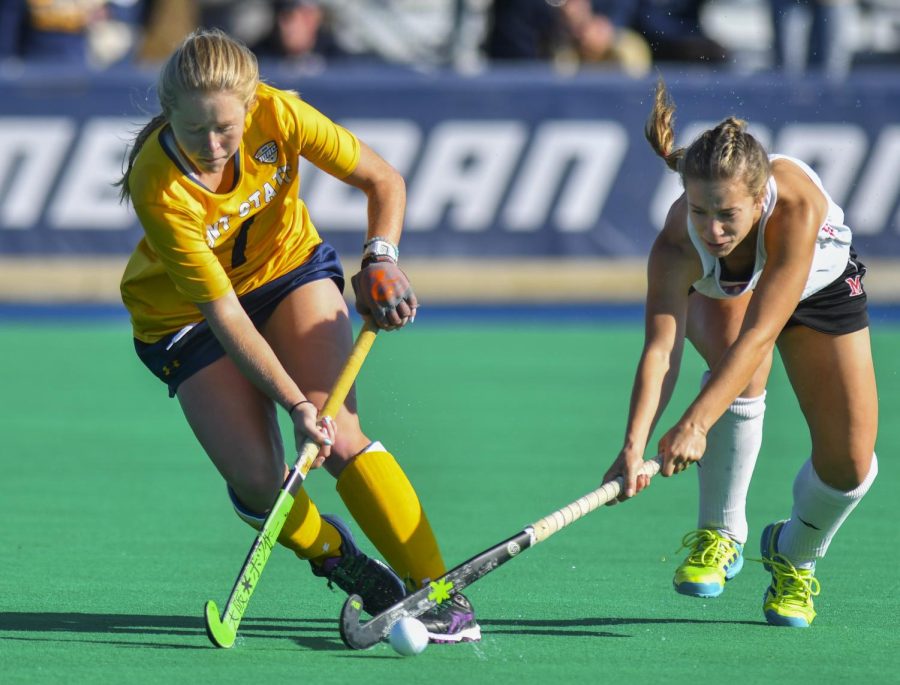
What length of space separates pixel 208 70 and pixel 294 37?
27.1 ft

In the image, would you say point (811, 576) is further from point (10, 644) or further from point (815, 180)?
point (10, 644)

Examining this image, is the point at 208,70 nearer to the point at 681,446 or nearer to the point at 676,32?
the point at 681,446

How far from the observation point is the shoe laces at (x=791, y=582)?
404cm

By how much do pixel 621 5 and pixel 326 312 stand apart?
9.17 meters

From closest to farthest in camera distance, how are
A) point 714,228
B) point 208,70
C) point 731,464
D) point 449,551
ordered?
1. point 208,70
2. point 714,228
3. point 731,464
4. point 449,551

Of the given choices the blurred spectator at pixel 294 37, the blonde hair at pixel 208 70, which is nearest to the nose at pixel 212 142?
the blonde hair at pixel 208 70

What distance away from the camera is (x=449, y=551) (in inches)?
190

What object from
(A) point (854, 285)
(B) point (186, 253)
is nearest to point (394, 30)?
(A) point (854, 285)

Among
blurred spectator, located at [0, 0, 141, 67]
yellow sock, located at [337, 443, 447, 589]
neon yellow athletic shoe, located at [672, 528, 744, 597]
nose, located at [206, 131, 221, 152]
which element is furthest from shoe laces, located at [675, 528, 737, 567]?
blurred spectator, located at [0, 0, 141, 67]

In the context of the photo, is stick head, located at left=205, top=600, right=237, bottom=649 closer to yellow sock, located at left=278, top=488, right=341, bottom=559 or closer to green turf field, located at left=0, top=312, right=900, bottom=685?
green turf field, located at left=0, top=312, right=900, bottom=685

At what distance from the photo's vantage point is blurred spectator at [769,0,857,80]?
11.4 metres

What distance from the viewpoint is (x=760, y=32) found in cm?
1385

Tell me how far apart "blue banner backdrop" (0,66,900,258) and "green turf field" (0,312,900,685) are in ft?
7.04

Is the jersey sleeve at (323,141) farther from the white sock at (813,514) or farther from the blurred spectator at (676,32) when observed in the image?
the blurred spectator at (676,32)
